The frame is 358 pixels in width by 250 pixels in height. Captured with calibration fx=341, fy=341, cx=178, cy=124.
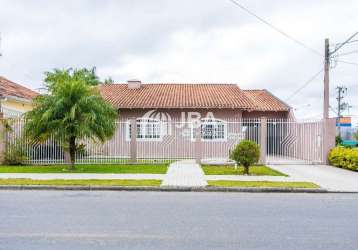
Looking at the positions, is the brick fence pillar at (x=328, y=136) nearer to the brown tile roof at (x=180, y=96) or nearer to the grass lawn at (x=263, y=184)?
the brown tile roof at (x=180, y=96)

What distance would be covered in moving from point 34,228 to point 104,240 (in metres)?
1.50

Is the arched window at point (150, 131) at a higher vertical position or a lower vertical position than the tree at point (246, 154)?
higher

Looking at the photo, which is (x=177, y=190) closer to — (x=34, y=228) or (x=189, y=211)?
(x=189, y=211)

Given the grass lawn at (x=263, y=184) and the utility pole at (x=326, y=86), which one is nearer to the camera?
the grass lawn at (x=263, y=184)

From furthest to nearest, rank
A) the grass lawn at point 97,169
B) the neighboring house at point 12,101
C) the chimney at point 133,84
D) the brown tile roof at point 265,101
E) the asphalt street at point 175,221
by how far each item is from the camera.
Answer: the chimney at point 133,84, the brown tile roof at point 265,101, the neighboring house at point 12,101, the grass lawn at point 97,169, the asphalt street at point 175,221

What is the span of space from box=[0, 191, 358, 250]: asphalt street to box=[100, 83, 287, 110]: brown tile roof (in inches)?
463

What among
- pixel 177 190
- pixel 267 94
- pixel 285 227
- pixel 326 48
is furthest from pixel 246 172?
pixel 267 94

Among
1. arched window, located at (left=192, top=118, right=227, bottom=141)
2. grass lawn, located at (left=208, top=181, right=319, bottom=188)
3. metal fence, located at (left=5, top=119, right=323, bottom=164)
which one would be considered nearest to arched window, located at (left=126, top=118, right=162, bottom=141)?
metal fence, located at (left=5, top=119, right=323, bottom=164)

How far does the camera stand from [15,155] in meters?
15.9

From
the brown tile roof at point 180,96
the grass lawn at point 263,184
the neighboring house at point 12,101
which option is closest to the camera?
the grass lawn at point 263,184

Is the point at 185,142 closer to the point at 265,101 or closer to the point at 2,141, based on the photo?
the point at 265,101

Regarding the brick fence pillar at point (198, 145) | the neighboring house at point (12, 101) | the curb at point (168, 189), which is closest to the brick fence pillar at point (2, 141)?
the neighboring house at point (12, 101)

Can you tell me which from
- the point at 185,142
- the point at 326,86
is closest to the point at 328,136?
the point at 326,86

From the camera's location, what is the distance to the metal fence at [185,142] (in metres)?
16.4
